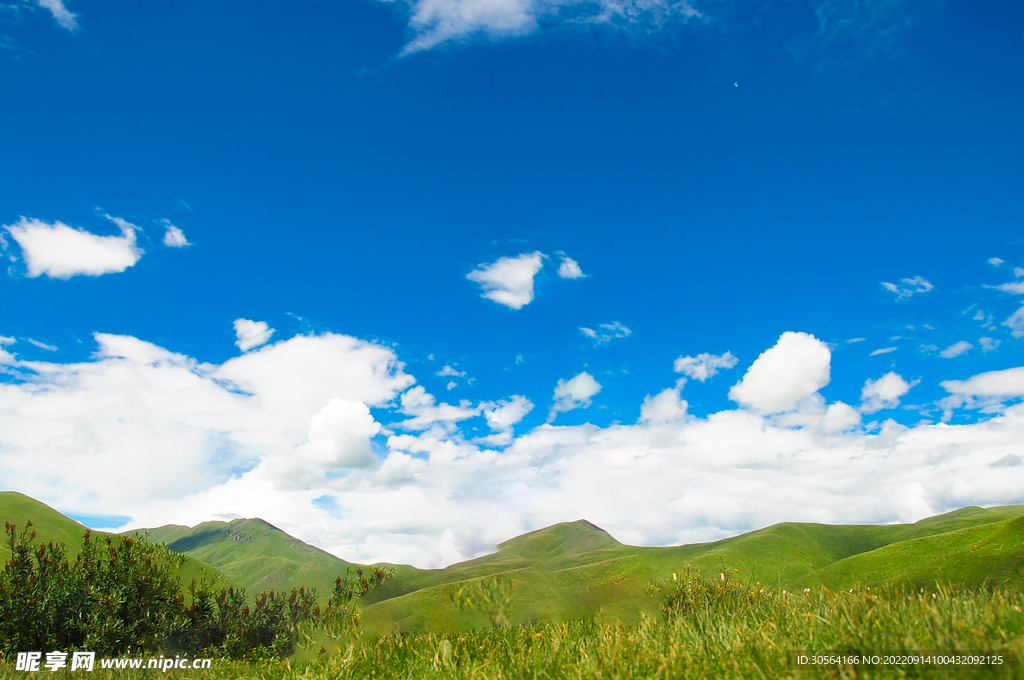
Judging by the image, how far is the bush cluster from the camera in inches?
1157

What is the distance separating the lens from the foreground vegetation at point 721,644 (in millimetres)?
7535

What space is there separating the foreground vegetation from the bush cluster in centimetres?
1582

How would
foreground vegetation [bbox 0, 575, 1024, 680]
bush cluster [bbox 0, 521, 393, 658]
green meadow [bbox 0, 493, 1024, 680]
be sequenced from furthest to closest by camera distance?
bush cluster [bbox 0, 521, 393, 658] < green meadow [bbox 0, 493, 1024, 680] < foreground vegetation [bbox 0, 575, 1024, 680]

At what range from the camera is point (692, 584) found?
2064 cm

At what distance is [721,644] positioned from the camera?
9.40 meters

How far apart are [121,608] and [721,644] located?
121 ft

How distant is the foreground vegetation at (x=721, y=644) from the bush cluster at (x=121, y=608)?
15817 millimetres

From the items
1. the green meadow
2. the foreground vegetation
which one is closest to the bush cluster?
the green meadow

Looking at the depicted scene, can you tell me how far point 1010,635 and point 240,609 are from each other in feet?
158

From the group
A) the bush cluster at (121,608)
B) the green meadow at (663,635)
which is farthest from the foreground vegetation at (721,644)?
the bush cluster at (121,608)

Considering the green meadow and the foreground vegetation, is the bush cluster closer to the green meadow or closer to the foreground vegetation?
the green meadow

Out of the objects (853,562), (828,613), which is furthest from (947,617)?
(853,562)

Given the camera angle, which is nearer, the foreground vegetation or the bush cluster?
the foreground vegetation

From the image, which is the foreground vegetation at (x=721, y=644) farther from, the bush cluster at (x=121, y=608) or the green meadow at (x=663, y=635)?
the bush cluster at (x=121, y=608)
